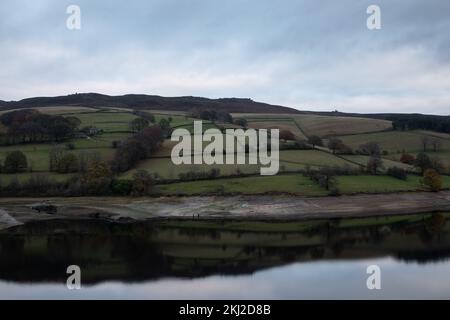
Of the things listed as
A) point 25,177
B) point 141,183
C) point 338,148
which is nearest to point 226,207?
point 141,183

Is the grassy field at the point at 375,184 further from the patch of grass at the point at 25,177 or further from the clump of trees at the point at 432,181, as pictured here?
the patch of grass at the point at 25,177

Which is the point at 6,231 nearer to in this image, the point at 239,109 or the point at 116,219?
the point at 116,219

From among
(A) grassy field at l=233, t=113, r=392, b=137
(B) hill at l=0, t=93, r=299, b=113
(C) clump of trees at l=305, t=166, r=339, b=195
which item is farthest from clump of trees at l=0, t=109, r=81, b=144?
(B) hill at l=0, t=93, r=299, b=113

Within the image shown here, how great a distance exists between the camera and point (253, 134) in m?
89.2

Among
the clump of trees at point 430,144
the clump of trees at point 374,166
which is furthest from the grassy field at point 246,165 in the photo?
the clump of trees at point 430,144

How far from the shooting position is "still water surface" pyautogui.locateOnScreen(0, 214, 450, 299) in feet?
90.4

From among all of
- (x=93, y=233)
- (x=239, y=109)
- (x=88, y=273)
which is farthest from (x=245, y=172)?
(x=239, y=109)

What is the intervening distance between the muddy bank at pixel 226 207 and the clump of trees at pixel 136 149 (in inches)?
354

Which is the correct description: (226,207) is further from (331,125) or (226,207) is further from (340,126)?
(331,125)

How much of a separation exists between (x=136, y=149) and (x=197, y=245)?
32.8 m

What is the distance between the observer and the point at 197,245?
136 ft

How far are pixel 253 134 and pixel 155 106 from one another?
78.3 m

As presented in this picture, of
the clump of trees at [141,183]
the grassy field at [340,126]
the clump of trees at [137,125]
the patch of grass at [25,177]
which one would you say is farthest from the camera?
the grassy field at [340,126]

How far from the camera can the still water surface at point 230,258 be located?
27547 mm
